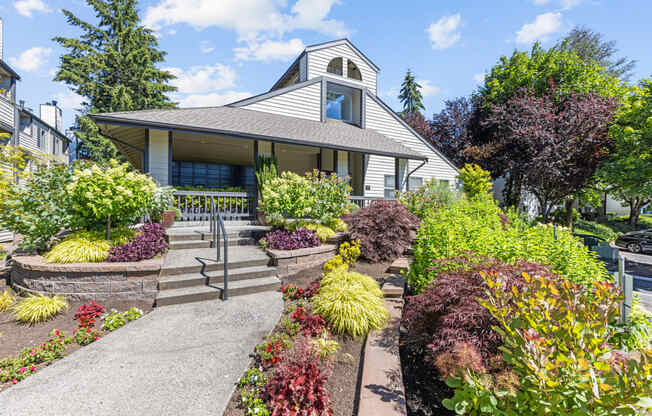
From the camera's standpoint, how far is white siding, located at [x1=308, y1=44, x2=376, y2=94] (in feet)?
42.9

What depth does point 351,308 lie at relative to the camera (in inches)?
137

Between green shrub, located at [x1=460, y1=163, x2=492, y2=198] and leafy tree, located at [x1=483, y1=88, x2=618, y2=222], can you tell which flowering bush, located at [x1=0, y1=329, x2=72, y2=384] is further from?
leafy tree, located at [x1=483, y1=88, x2=618, y2=222]

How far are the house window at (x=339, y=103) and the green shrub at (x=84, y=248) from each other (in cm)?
1106

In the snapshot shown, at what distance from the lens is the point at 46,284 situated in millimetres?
4320

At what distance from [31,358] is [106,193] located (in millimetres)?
2803

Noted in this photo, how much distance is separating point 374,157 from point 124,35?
83.3ft

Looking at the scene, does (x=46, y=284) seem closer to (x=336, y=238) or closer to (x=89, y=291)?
(x=89, y=291)

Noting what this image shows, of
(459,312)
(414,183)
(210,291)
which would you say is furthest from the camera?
(414,183)

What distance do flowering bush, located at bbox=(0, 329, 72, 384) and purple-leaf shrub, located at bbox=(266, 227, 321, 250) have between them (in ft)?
11.6

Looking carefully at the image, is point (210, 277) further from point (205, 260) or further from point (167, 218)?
point (167, 218)

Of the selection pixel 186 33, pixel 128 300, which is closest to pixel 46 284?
pixel 128 300

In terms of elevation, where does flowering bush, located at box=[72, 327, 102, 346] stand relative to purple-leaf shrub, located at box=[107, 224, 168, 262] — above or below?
below

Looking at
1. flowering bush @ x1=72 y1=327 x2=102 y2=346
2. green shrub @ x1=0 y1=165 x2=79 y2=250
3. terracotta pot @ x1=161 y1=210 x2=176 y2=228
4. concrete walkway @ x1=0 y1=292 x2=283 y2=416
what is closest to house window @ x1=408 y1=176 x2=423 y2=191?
terracotta pot @ x1=161 y1=210 x2=176 y2=228

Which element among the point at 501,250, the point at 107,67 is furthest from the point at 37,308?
the point at 107,67
